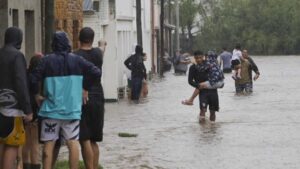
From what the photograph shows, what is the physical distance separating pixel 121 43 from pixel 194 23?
75683 millimetres

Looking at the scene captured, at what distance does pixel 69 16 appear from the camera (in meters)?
26.0

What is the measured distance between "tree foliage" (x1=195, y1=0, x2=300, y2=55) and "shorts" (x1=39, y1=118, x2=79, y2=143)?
311 feet

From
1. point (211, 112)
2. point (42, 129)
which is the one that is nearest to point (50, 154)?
point (42, 129)

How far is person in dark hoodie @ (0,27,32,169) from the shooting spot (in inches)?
405

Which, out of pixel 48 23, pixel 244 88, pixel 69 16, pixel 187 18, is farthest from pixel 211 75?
pixel 187 18

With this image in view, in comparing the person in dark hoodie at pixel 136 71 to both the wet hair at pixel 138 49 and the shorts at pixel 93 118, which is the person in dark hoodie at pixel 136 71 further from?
the shorts at pixel 93 118

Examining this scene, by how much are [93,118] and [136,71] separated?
18.7 metres

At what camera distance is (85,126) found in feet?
37.2

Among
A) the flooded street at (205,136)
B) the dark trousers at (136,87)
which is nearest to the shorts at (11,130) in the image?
the flooded street at (205,136)

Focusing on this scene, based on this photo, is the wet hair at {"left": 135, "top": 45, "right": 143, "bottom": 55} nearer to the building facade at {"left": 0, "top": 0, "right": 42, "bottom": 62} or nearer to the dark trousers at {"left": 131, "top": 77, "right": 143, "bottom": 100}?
the dark trousers at {"left": 131, "top": 77, "right": 143, "bottom": 100}

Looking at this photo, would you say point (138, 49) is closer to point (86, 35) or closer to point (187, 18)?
point (86, 35)

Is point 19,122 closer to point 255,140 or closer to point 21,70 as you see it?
point 21,70

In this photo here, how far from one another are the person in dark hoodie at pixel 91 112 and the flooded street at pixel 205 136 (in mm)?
1932

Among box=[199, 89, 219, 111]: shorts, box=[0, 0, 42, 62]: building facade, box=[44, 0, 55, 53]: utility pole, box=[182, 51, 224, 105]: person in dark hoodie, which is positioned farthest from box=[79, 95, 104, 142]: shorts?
box=[199, 89, 219, 111]: shorts
